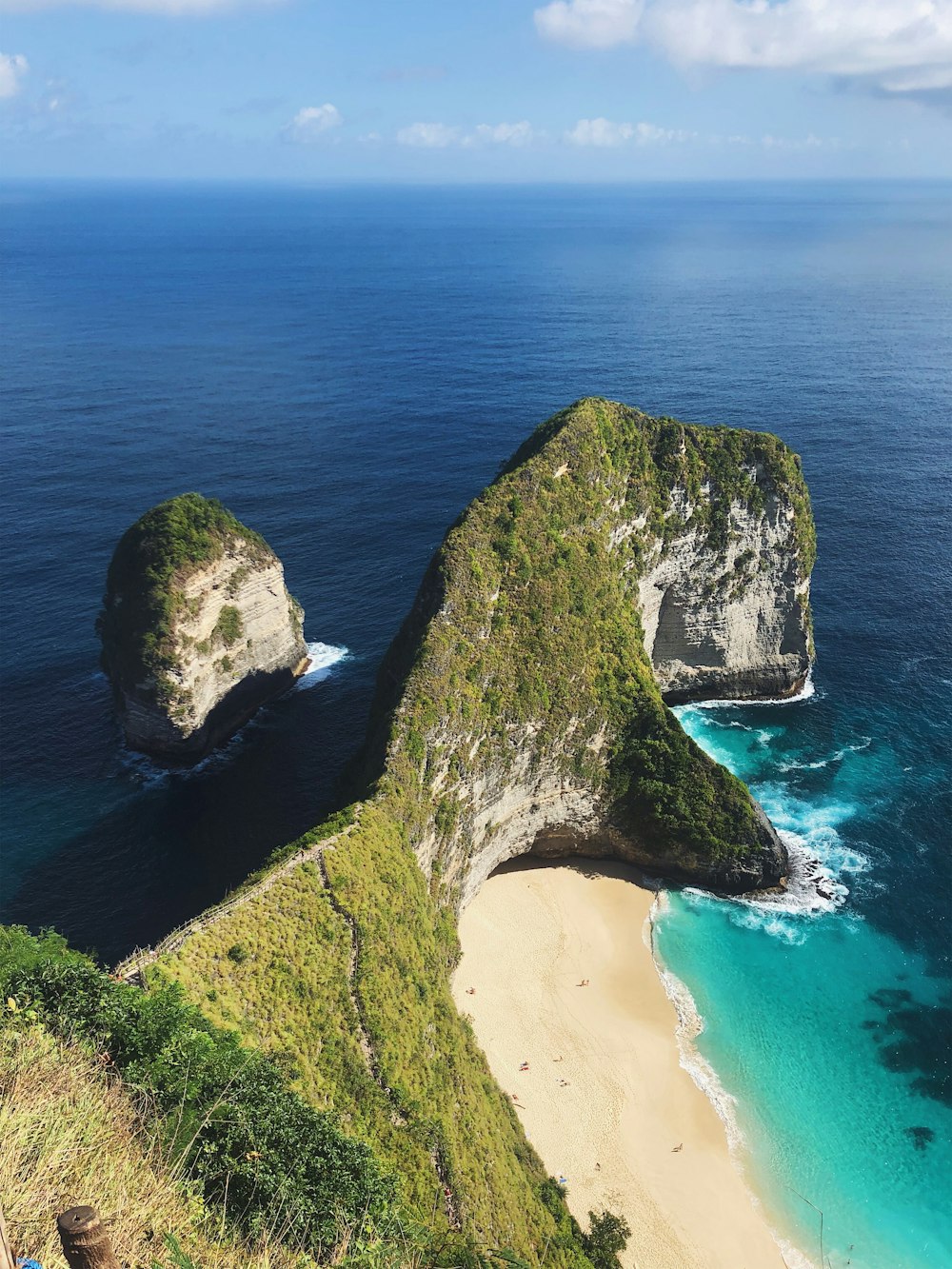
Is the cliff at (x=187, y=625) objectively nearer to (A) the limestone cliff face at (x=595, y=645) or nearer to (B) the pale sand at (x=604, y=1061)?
(A) the limestone cliff face at (x=595, y=645)

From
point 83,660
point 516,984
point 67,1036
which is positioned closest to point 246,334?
point 83,660

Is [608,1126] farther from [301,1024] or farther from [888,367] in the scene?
[888,367]

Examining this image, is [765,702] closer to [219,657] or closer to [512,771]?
[512,771]

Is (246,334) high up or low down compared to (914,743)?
up

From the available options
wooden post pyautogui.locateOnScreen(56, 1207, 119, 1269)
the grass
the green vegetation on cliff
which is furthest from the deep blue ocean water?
wooden post pyautogui.locateOnScreen(56, 1207, 119, 1269)

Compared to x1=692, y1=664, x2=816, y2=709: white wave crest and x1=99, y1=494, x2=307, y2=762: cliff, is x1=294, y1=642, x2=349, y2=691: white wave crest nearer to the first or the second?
x1=99, y1=494, x2=307, y2=762: cliff

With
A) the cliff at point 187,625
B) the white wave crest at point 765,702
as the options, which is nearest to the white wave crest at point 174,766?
the cliff at point 187,625

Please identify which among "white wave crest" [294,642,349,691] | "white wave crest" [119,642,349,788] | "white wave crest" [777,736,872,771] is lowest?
"white wave crest" [777,736,872,771]
